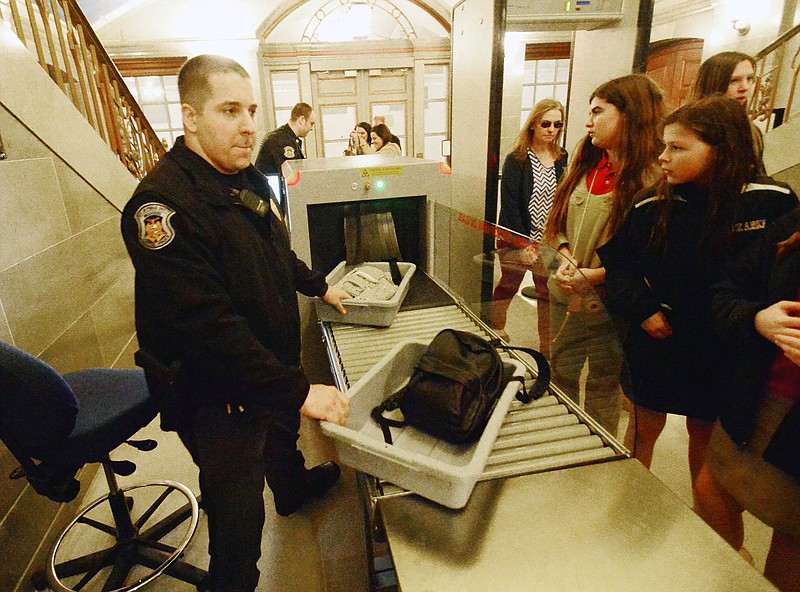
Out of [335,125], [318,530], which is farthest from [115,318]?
[335,125]

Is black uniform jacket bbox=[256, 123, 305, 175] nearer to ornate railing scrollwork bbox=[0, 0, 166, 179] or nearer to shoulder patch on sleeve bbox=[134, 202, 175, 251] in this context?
ornate railing scrollwork bbox=[0, 0, 166, 179]

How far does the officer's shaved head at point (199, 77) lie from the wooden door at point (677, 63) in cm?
748

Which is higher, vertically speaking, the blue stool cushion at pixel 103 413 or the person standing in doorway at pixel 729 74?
the person standing in doorway at pixel 729 74

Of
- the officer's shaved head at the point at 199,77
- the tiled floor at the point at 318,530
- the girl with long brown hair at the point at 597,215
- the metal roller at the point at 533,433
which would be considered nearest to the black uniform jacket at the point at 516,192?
the girl with long brown hair at the point at 597,215

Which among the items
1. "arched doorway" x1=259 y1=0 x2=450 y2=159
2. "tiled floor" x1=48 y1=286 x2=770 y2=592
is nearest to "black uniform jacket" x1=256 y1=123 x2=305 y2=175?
"tiled floor" x1=48 y1=286 x2=770 y2=592

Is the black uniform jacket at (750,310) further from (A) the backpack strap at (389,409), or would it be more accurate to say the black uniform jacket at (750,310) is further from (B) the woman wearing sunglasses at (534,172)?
(B) the woman wearing sunglasses at (534,172)

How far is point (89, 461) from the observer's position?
151 centimetres

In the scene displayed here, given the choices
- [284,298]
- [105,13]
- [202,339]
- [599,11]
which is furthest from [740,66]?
[105,13]

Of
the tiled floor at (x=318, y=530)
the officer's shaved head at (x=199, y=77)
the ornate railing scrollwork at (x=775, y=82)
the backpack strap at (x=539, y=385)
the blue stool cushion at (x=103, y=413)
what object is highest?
the ornate railing scrollwork at (x=775, y=82)

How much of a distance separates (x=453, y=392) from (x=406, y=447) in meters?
0.21

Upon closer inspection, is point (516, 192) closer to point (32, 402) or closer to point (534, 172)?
point (534, 172)

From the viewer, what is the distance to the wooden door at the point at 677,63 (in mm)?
7121

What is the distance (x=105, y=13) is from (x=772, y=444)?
9.06 metres

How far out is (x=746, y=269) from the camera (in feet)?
4.35
